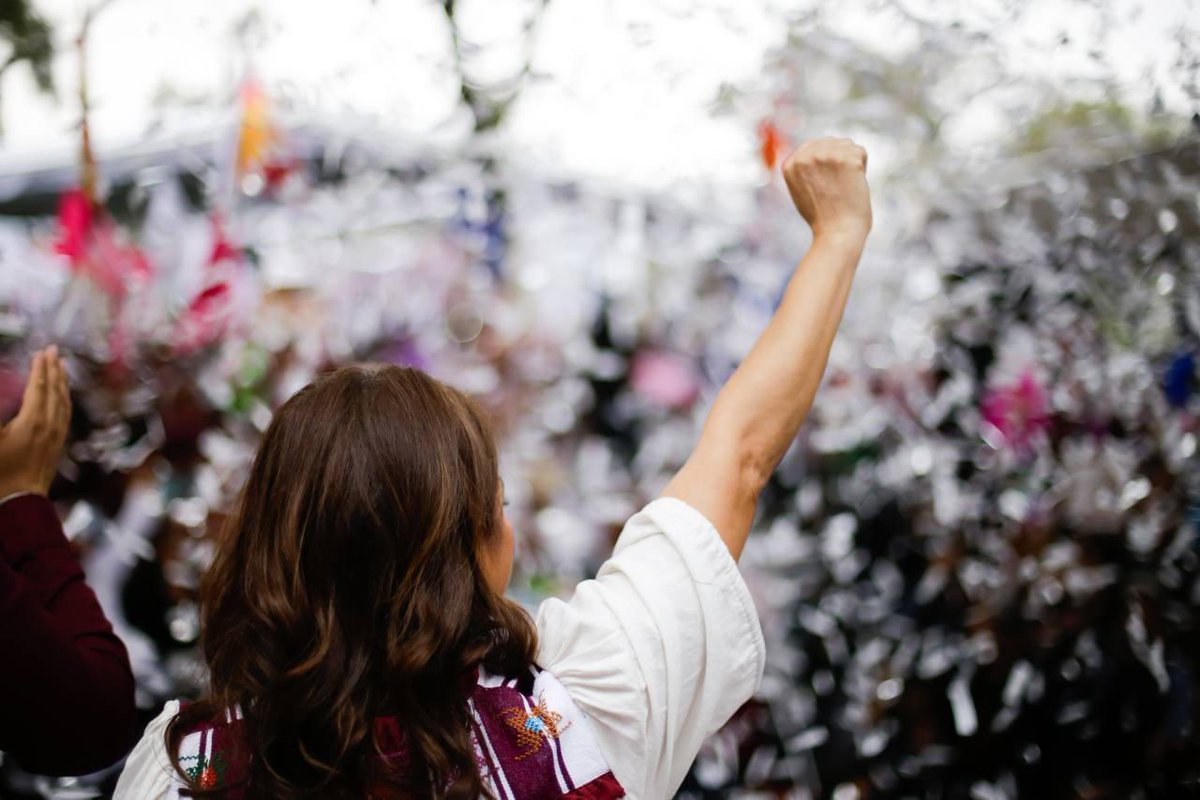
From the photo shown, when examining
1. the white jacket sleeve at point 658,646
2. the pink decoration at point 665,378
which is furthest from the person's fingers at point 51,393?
the pink decoration at point 665,378

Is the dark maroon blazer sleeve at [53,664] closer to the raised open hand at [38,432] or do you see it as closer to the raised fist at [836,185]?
the raised open hand at [38,432]

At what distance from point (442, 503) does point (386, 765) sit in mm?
258

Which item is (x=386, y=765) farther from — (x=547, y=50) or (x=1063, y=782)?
(x=1063, y=782)

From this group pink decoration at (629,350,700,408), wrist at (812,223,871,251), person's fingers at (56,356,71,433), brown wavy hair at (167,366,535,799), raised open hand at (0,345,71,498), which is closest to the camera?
brown wavy hair at (167,366,535,799)

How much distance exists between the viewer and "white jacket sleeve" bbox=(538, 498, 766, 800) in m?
1.03

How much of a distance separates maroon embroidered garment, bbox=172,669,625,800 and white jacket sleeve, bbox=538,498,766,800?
2cm

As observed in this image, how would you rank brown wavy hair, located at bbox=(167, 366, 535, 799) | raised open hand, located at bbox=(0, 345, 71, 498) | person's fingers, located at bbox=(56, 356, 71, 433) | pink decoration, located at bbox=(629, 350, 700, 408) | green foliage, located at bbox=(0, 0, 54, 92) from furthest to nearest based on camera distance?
pink decoration, located at bbox=(629, 350, 700, 408), green foliage, located at bbox=(0, 0, 54, 92), person's fingers, located at bbox=(56, 356, 71, 433), raised open hand, located at bbox=(0, 345, 71, 498), brown wavy hair, located at bbox=(167, 366, 535, 799)

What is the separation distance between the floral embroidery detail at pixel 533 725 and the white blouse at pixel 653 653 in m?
0.03

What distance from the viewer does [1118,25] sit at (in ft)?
6.55

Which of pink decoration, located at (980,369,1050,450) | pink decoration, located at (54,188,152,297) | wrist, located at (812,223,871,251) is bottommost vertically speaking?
pink decoration, located at (980,369,1050,450)

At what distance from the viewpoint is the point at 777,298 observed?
2.07 m

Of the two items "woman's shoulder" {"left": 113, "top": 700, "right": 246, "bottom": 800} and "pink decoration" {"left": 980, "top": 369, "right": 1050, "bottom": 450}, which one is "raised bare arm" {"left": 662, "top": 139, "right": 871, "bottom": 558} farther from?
"pink decoration" {"left": 980, "top": 369, "right": 1050, "bottom": 450}

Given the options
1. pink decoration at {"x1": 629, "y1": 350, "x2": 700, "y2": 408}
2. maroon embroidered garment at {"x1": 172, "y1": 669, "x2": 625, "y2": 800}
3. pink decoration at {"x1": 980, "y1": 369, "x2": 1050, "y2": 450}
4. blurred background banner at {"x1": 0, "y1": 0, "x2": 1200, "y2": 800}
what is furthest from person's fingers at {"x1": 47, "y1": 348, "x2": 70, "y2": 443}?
pink decoration at {"x1": 980, "y1": 369, "x2": 1050, "y2": 450}

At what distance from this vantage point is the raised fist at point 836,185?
125 cm
